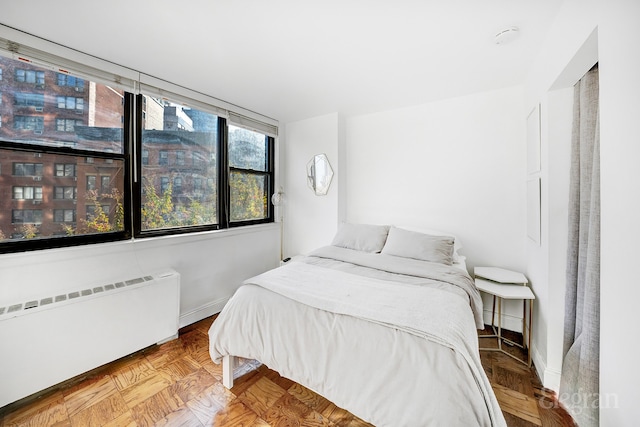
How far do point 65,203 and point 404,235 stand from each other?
2908 mm

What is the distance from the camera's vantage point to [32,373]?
1526 millimetres

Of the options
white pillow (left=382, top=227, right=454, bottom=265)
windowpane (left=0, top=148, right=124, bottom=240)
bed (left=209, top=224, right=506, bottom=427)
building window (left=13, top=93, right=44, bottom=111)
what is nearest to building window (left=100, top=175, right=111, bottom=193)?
windowpane (left=0, top=148, right=124, bottom=240)

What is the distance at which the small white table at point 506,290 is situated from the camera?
1.88 meters

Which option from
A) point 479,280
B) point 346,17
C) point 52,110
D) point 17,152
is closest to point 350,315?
point 479,280

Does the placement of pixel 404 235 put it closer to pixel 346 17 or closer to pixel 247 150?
pixel 346 17

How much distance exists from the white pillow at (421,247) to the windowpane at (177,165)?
80.8 inches

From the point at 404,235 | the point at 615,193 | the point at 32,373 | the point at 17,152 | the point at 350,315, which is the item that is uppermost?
the point at 17,152

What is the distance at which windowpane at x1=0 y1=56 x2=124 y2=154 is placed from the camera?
5.50 feet

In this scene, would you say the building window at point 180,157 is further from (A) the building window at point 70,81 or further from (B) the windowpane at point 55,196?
(A) the building window at point 70,81

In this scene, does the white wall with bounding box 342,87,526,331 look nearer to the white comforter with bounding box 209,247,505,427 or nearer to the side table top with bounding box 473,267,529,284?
the side table top with bounding box 473,267,529,284

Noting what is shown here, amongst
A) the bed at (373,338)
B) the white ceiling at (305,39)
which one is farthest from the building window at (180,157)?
the bed at (373,338)

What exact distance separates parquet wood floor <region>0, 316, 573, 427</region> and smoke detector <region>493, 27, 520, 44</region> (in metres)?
2.39

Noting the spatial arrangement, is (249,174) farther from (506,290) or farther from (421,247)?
(506,290)

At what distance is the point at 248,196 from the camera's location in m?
3.27
